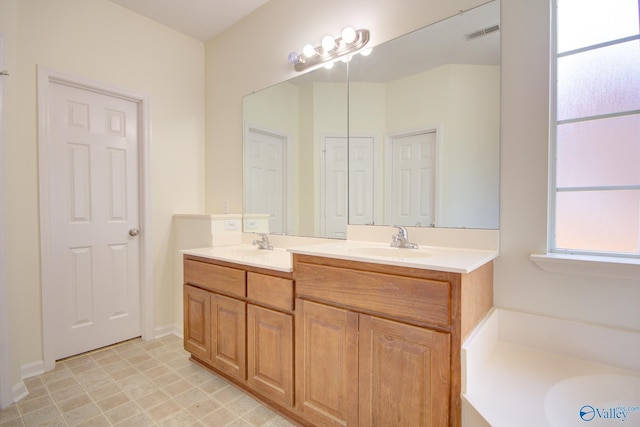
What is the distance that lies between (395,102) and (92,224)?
238cm

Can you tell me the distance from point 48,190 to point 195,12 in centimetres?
176

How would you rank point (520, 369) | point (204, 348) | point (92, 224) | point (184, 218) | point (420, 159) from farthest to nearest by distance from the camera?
point (184, 218), point (92, 224), point (204, 348), point (420, 159), point (520, 369)

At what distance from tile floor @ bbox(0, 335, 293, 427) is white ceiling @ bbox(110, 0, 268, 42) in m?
2.73

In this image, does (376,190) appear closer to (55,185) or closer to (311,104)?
(311,104)

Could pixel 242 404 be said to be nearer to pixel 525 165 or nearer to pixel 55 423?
pixel 55 423

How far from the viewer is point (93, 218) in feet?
7.51

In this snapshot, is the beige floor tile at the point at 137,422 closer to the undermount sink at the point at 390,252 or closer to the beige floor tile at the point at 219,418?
the beige floor tile at the point at 219,418

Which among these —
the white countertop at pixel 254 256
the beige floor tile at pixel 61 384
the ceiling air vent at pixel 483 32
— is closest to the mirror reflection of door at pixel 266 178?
the white countertop at pixel 254 256

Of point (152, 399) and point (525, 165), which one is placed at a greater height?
point (525, 165)

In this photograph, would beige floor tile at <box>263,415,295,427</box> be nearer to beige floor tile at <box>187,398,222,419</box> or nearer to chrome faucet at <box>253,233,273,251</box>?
Answer: beige floor tile at <box>187,398,222,419</box>

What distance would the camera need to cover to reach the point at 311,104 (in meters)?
2.08

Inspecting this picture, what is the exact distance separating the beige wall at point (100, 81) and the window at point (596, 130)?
9.02 ft

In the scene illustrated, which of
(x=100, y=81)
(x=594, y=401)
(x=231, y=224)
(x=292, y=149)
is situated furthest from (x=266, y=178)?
(x=594, y=401)

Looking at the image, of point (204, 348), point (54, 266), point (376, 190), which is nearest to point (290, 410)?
point (204, 348)
